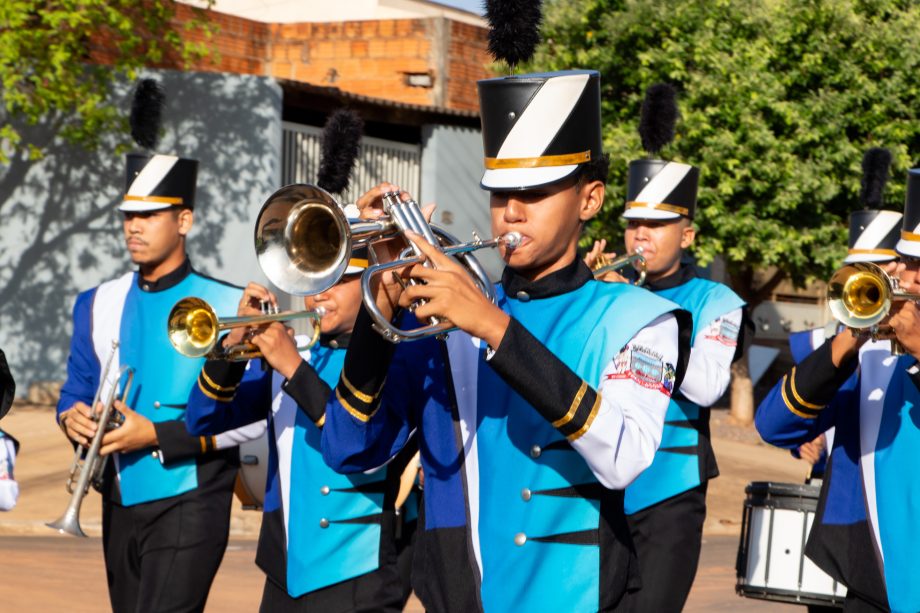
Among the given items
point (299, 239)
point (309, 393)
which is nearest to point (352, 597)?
point (309, 393)

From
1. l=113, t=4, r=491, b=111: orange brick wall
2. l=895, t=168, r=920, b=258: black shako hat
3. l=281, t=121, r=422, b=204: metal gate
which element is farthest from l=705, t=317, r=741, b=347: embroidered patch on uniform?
l=113, t=4, r=491, b=111: orange brick wall

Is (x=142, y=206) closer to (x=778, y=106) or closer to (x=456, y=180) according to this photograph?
(x=778, y=106)

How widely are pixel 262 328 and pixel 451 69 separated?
17610mm

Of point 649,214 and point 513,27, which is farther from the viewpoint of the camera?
point 649,214

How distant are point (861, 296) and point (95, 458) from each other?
318 centimetres

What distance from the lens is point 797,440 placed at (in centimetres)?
530

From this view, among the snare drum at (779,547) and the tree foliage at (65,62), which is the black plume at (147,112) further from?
the tree foliage at (65,62)

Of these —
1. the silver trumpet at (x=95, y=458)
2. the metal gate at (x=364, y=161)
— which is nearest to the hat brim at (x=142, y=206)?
the silver trumpet at (x=95, y=458)

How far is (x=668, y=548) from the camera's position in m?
6.38

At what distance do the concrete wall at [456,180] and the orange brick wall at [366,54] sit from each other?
2.82 feet

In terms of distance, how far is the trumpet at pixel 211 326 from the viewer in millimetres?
5227

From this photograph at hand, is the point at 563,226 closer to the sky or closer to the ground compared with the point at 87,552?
A: closer to the sky

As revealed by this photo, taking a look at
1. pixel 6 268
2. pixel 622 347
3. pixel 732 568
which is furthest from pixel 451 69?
pixel 622 347

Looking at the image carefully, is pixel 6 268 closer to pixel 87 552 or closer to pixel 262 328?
pixel 87 552
